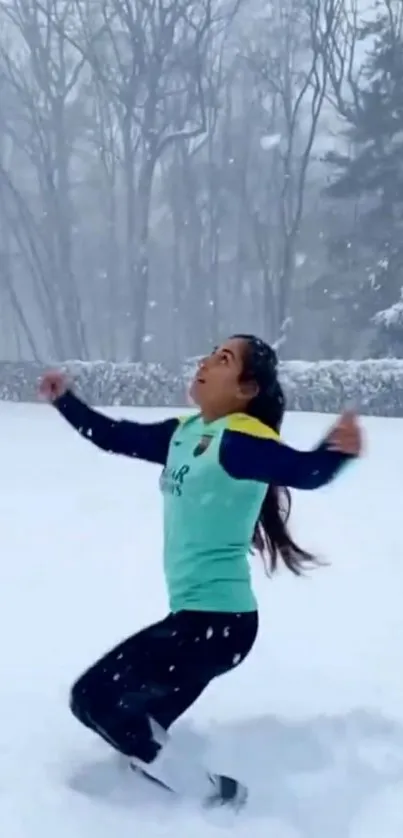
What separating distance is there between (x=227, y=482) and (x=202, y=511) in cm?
9

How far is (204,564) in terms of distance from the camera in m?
2.41

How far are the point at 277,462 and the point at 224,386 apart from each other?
11.5 inches

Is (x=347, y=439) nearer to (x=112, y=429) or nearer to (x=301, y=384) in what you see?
(x=112, y=429)

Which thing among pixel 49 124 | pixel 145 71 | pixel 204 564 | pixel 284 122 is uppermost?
pixel 204 564

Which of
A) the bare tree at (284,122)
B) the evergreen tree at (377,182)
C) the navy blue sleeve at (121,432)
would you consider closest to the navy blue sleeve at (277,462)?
the navy blue sleeve at (121,432)

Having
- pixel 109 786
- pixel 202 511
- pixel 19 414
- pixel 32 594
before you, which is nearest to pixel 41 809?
pixel 109 786

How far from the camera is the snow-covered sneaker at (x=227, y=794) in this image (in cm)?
231

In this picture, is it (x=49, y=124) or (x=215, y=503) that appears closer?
(x=215, y=503)

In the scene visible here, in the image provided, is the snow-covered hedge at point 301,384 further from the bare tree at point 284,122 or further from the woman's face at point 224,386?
the woman's face at point 224,386

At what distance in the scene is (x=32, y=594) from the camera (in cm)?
414

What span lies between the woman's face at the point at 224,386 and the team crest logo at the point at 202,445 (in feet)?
0.25

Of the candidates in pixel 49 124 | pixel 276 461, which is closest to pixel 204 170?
pixel 49 124

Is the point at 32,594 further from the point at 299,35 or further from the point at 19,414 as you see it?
the point at 299,35

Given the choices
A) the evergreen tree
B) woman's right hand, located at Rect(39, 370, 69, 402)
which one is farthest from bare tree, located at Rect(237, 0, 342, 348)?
woman's right hand, located at Rect(39, 370, 69, 402)
